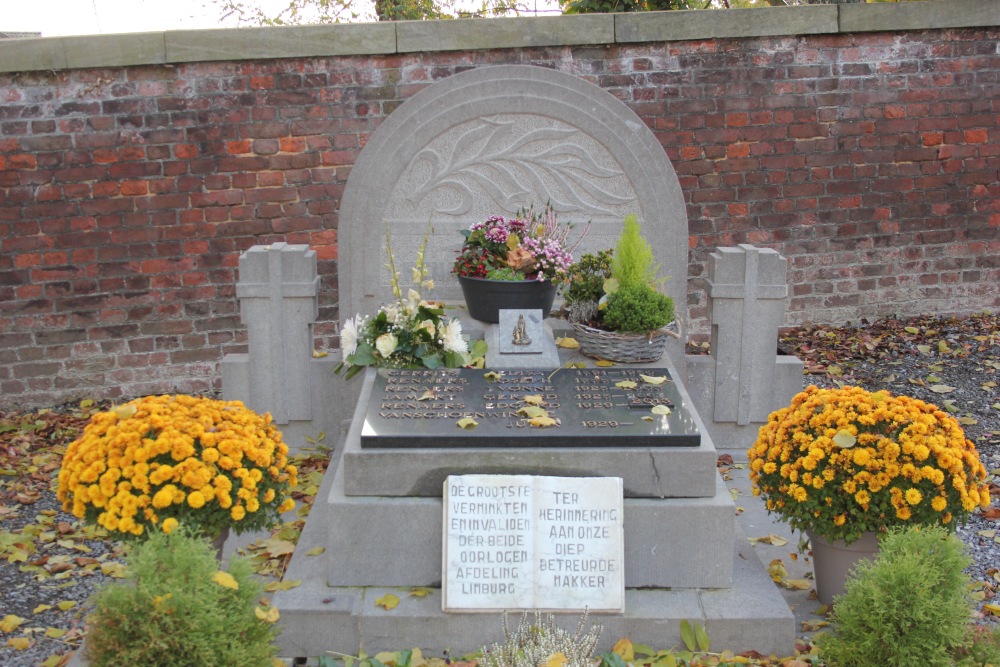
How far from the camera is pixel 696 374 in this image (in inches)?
215

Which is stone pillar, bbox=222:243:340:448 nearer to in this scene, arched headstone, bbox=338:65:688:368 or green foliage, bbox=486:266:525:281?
arched headstone, bbox=338:65:688:368

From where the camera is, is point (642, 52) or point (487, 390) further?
point (642, 52)

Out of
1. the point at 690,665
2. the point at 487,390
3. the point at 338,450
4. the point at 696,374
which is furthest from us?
the point at 696,374

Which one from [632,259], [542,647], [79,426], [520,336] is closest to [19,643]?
[542,647]

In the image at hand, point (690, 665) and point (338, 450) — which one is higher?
point (338, 450)

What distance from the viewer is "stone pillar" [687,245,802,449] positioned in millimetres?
5305

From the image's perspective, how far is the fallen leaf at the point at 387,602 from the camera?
11.6ft

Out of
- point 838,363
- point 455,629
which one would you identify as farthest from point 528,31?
point 455,629

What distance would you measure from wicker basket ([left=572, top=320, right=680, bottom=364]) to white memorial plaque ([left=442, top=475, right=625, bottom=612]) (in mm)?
1304

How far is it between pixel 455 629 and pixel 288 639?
0.59m

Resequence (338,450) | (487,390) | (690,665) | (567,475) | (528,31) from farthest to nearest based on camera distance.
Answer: (528,31) → (338,450) → (487,390) → (567,475) → (690,665)

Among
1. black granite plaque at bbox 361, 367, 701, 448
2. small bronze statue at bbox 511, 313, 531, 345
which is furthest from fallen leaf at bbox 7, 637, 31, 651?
small bronze statue at bbox 511, 313, 531, 345

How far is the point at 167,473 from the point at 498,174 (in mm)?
2845

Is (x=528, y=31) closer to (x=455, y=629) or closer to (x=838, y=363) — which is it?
(x=838, y=363)
